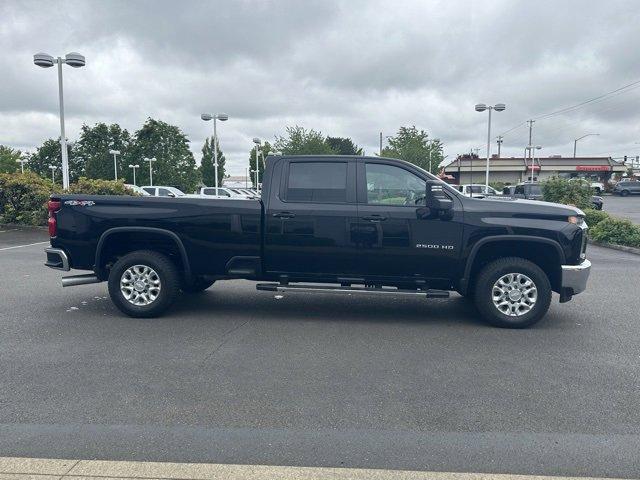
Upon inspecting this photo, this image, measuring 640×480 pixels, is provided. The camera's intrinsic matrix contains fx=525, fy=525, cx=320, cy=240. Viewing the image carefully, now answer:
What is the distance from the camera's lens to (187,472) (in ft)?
10.1

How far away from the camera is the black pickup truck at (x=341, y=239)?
6137 millimetres

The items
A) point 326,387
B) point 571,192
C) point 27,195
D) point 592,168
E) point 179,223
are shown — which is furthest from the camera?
point 592,168

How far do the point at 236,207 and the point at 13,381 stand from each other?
296 centimetres

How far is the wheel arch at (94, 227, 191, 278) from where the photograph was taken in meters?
6.42

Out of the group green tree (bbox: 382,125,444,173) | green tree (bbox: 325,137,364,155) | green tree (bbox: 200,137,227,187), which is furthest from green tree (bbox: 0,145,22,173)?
green tree (bbox: 382,125,444,173)

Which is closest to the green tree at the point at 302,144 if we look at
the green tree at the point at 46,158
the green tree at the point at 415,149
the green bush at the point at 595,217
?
the green tree at the point at 415,149

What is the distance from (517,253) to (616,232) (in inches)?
425

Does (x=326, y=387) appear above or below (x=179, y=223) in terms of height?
below

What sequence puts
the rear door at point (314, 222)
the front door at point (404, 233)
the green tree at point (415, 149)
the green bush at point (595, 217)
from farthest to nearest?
the green tree at point (415, 149), the green bush at point (595, 217), the rear door at point (314, 222), the front door at point (404, 233)

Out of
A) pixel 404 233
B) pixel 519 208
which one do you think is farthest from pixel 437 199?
pixel 519 208

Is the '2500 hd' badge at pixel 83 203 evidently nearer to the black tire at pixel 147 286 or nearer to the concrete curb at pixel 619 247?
the black tire at pixel 147 286

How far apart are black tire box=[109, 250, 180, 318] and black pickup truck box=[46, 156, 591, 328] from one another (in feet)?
0.04

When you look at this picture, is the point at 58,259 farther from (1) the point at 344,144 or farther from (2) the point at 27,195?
(1) the point at 344,144

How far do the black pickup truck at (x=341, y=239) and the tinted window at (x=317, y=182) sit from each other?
Answer: 13mm
